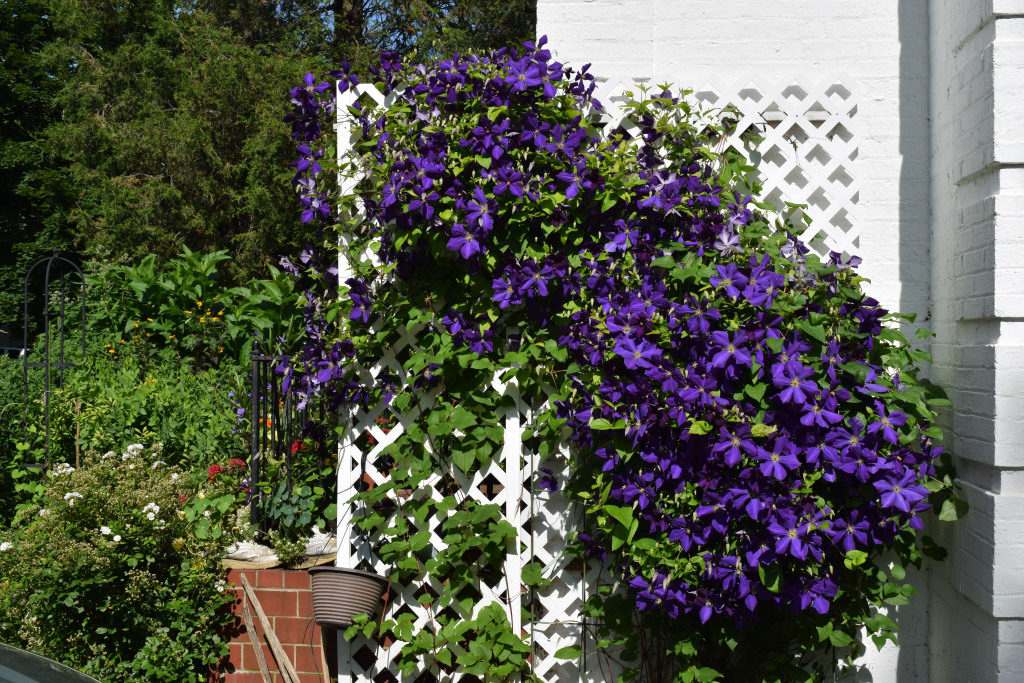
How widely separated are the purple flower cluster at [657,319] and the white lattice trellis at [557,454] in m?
0.12

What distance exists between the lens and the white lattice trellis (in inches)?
112

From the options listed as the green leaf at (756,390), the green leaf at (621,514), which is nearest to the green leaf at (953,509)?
the green leaf at (756,390)

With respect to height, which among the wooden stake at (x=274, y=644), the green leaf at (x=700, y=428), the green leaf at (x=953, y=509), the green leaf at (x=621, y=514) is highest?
the green leaf at (x=700, y=428)

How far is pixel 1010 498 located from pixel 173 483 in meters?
3.48

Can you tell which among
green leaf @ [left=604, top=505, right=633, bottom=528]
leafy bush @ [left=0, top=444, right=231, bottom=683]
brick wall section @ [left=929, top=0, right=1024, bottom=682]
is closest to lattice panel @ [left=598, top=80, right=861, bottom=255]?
brick wall section @ [left=929, top=0, right=1024, bottom=682]

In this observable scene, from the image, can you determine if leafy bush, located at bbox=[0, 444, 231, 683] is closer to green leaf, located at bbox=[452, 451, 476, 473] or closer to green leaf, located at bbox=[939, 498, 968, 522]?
green leaf, located at bbox=[452, 451, 476, 473]

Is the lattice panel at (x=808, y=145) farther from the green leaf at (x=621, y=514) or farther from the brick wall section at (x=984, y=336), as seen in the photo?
the green leaf at (x=621, y=514)

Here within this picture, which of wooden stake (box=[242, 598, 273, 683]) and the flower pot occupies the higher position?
the flower pot

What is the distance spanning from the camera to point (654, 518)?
103 inches

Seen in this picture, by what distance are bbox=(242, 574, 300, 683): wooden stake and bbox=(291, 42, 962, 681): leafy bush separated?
1.81 feet

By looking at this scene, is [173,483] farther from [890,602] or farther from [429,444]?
[890,602]

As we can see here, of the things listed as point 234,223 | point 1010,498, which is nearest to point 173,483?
point 1010,498

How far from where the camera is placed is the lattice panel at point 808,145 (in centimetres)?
280

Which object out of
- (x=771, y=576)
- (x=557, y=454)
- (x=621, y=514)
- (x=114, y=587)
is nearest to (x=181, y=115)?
(x=114, y=587)
